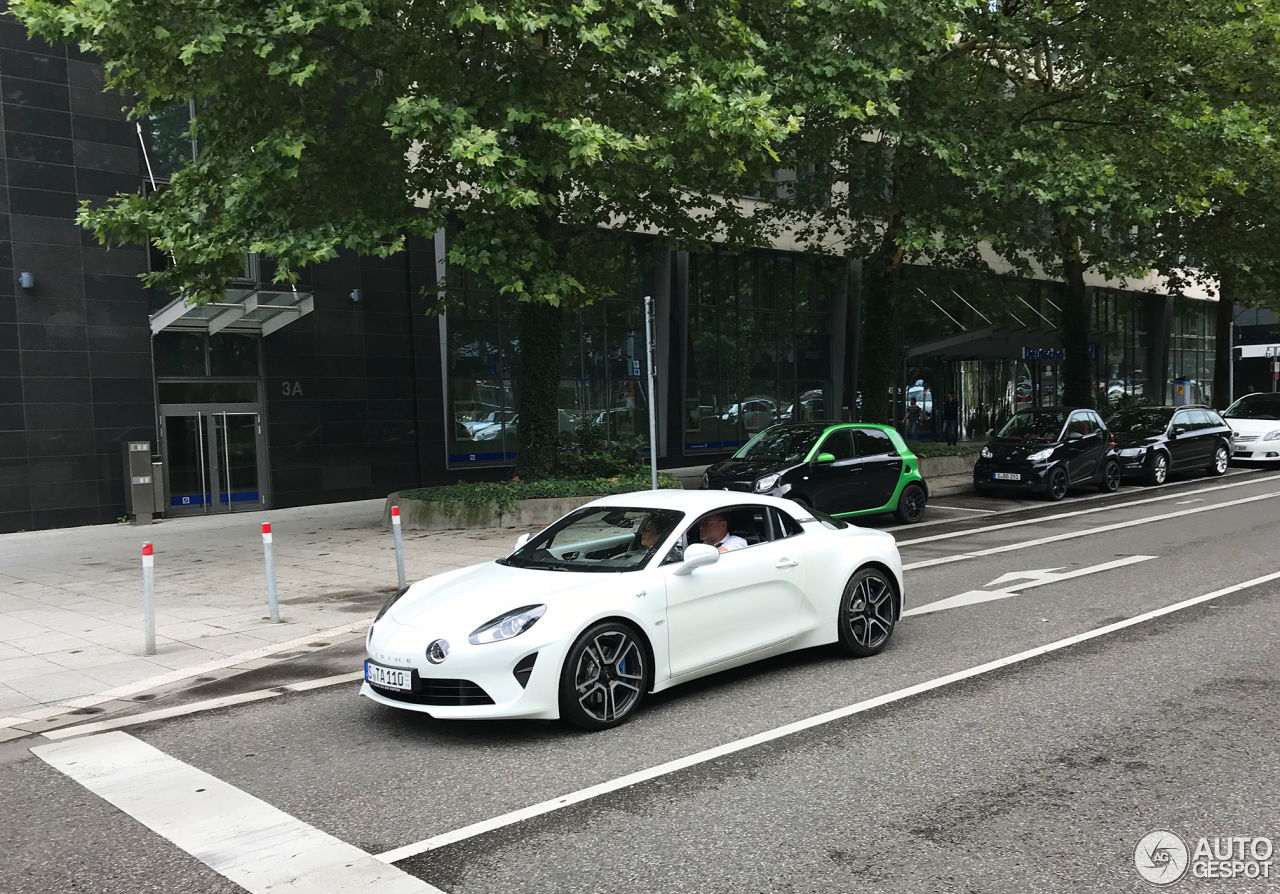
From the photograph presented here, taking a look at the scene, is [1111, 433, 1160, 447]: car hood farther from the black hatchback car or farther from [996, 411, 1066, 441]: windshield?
[996, 411, 1066, 441]: windshield

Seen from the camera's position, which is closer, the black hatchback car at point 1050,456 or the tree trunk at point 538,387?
the tree trunk at point 538,387

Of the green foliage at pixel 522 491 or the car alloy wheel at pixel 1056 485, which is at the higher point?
the green foliage at pixel 522 491

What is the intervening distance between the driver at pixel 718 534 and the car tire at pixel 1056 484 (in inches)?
524

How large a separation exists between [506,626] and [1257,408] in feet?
85.7

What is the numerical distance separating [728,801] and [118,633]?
690 cm

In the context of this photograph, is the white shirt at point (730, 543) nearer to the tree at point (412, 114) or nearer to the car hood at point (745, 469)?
the tree at point (412, 114)

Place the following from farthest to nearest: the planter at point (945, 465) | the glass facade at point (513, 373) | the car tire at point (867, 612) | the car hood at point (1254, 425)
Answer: the car hood at point (1254, 425) < the glass facade at point (513, 373) < the planter at point (945, 465) < the car tire at point (867, 612)

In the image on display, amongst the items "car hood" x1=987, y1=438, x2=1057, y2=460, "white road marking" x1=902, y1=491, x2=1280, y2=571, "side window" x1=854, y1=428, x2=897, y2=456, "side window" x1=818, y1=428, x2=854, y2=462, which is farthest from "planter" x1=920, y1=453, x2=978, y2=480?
"side window" x1=818, y1=428, x2=854, y2=462

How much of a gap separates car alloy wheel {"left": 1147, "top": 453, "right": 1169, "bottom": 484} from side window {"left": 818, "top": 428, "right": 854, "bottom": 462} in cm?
954

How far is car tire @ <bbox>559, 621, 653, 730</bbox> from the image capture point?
5770mm

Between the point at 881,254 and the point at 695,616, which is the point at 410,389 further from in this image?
the point at 695,616

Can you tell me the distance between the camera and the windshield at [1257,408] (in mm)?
25625

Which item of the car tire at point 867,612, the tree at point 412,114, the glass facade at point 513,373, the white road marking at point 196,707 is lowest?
the white road marking at point 196,707

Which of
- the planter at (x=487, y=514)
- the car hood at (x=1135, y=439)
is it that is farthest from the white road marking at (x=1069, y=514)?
the planter at (x=487, y=514)
